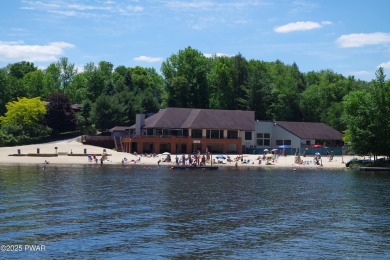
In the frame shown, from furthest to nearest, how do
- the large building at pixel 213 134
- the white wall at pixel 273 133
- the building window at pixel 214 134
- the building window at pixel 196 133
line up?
the white wall at pixel 273 133 → the building window at pixel 214 134 → the building window at pixel 196 133 → the large building at pixel 213 134

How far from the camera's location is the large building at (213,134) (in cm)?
9262

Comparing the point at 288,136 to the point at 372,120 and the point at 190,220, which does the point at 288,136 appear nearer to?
the point at 372,120

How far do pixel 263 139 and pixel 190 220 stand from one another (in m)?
76.0

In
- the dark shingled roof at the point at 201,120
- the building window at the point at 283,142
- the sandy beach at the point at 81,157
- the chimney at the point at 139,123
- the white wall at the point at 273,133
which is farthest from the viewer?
the building window at the point at 283,142

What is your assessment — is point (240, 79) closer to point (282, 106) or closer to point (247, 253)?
point (282, 106)

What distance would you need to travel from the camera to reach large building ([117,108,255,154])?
91.8m

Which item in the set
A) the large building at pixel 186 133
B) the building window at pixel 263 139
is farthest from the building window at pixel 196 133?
the building window at pixel 263 139

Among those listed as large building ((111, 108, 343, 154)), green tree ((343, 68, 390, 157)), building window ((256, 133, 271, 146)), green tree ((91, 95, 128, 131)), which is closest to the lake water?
green tree ((343, 68, 390, 157))

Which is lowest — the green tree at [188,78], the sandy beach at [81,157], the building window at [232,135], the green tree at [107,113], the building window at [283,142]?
the sandy beach at [81,157]

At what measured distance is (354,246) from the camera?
78.6ft

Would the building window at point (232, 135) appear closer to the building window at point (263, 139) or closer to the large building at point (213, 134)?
the large building at point (213, 134)

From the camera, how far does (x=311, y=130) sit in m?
106

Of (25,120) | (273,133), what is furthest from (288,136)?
(25,120)

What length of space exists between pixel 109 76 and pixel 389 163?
94596 mm
